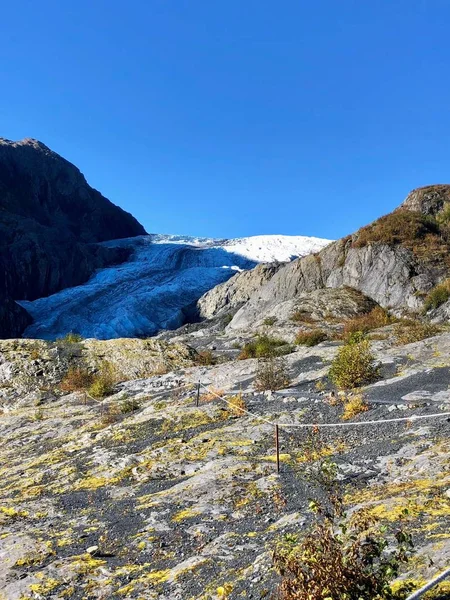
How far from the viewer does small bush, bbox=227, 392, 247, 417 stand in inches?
421

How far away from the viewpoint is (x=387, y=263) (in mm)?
34844

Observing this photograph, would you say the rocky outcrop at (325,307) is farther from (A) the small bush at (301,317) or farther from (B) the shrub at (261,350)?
(B) the shrub at (261,350)

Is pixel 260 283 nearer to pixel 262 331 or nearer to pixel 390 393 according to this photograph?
pixel 262 331

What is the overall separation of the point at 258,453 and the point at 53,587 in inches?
162

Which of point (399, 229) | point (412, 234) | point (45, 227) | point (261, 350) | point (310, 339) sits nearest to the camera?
point (261, 350)

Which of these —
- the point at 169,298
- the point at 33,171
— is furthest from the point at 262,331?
the point at 33,171

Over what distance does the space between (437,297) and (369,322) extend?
532cm

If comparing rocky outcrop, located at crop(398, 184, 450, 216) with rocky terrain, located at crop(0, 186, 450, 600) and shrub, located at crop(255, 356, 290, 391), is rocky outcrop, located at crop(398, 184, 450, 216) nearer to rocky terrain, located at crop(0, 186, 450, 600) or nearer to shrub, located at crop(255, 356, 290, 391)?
rocky terrain, located at crop(0, 186, 450, 600)

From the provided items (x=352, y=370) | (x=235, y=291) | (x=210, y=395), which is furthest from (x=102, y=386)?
(x=235, y=291)

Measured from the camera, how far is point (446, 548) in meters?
3.31

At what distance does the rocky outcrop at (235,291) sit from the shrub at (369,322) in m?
26.6

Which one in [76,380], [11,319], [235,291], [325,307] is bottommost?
[76,380]

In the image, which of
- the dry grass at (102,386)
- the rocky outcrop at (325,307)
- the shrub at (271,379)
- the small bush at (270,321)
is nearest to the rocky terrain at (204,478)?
the shrub at (271,379)

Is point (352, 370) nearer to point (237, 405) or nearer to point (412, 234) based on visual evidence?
point (237, 405)
